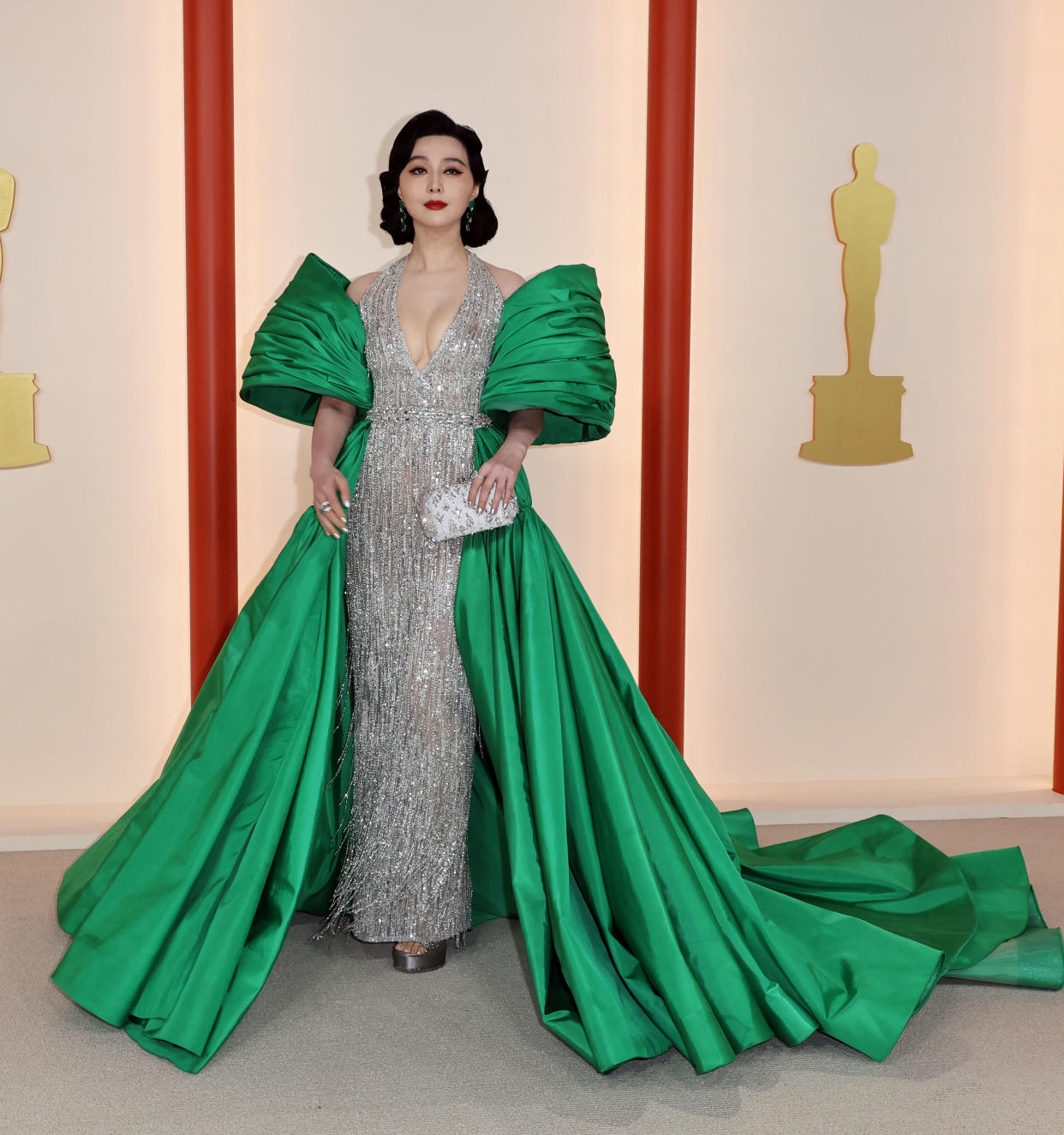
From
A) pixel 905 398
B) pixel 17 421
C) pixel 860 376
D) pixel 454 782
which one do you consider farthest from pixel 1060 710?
pixel 17 421

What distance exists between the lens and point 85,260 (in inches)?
131

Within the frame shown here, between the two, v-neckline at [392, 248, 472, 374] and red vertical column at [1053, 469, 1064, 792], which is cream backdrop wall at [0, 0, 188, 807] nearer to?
v-neckline at [392, 248, 472, 374]

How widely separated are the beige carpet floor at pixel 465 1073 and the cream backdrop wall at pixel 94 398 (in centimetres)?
118

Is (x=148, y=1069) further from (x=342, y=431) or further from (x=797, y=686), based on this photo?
(x=797, y=686)

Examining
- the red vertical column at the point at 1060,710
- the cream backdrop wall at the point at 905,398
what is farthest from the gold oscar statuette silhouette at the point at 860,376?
the red vertical column at the point at 1060,710

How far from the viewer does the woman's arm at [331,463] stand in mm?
2307

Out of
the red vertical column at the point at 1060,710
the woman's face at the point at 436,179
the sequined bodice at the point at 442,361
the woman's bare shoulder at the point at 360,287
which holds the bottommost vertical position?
the red vertical column at the point at 1060,710

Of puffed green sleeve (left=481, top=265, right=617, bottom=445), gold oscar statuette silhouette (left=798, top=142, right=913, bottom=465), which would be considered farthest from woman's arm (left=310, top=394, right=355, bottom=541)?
gold oscar statuette silhouette (left=798, top=142, right=913, bottom=465)

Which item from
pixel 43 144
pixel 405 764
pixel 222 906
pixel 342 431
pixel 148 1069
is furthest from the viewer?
pixel 43 144

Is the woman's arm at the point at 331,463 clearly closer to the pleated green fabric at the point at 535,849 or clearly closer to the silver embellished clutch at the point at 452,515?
the pleated green fabric at the point at 535,849

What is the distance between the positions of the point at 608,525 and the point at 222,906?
6.11 feet

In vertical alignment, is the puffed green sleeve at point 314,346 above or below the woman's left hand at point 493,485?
above

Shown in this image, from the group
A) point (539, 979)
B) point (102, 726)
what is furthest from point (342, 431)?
point (102, 726)

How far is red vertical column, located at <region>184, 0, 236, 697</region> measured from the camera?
3158 mm
